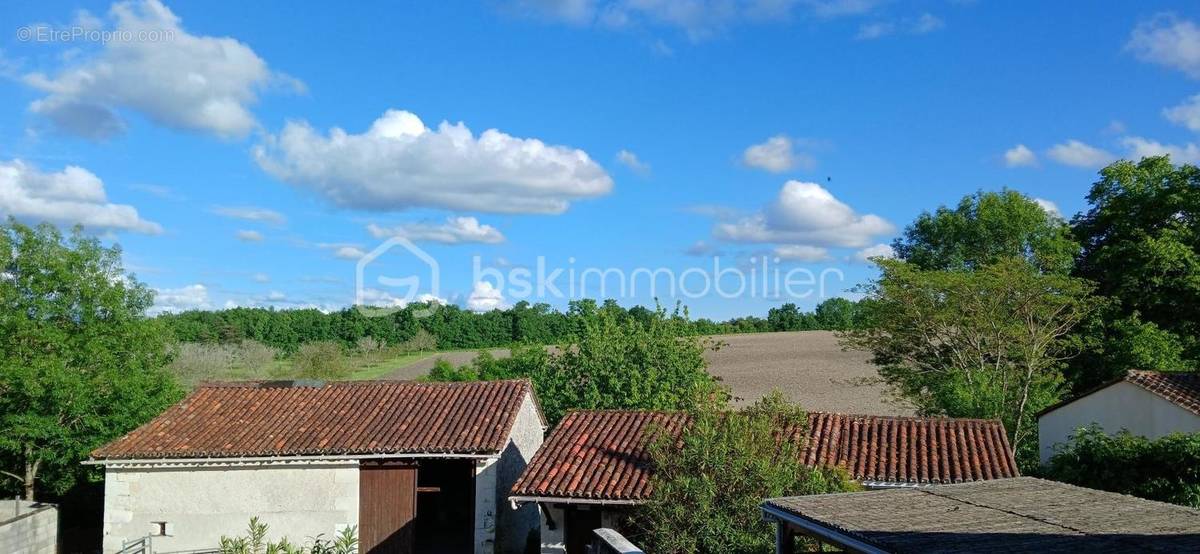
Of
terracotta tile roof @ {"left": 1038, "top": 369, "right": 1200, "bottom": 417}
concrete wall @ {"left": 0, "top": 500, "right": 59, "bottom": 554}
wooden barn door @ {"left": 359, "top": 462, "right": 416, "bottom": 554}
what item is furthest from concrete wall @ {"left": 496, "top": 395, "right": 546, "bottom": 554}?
terracotta tile roof @ {"left": 1038, "top": 369, "right": 1200, "bottom": 417}

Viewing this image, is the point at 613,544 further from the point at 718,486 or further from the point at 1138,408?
the point at 1138,408

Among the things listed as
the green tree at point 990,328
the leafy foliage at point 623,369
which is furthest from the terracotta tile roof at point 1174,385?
the leafy foliage at point 623,369

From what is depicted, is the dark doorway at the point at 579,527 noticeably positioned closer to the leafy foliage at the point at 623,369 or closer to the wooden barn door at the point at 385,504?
the wooden barn door at the point at 385,504

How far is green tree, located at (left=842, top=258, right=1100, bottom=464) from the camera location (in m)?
28.2

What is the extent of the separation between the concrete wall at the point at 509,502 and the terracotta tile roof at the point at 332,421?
83cm

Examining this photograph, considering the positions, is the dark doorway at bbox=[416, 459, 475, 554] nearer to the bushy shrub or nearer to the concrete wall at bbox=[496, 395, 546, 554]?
the concrete wall at bbox=[496, 395, 546, 554]

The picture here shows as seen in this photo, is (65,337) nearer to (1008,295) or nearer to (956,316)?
(956,316)

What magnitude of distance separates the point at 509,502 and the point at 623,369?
27.0ft

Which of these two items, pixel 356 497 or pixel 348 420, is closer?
pixel 356 497

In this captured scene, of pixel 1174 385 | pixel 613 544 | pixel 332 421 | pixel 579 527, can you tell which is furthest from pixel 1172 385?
pixel 332 421

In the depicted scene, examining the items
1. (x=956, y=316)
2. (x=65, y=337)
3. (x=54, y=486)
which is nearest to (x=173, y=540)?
(x=54, y=486)

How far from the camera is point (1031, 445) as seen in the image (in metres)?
27.2

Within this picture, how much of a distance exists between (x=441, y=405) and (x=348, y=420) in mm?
2092

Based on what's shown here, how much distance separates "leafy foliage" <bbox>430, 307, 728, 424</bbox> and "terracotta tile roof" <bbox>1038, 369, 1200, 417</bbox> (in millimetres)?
10744
